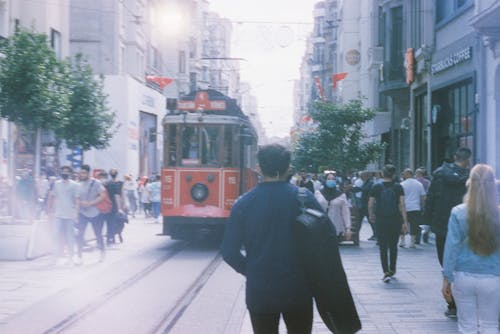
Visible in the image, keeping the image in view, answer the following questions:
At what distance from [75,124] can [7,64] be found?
849cm

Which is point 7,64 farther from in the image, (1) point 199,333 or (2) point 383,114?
→ (2) point 383,114

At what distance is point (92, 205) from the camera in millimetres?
15258

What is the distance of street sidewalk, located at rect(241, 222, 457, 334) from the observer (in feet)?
28.0

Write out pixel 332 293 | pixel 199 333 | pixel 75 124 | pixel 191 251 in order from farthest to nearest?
pixel 75 124 → pixel 191 251 → pixel 199 333 → pixel 332 293

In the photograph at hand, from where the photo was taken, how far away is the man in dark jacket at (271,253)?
4.73m

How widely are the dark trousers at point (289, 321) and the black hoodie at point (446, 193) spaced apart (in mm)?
4655

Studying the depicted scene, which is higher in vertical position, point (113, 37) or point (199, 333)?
point (113, 37)

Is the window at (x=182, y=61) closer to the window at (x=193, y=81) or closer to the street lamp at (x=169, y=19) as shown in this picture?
the street lamp at (x=169, y=19)

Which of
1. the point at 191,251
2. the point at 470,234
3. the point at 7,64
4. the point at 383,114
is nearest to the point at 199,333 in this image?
the point at 470,234

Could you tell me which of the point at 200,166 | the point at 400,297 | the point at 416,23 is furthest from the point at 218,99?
the point at 416,23

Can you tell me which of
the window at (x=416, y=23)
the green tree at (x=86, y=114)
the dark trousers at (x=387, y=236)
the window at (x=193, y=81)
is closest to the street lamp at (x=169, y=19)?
the window at (x=193, y=81)

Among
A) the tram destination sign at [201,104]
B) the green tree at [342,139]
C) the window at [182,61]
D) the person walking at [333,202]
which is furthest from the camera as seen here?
the window at [182,61]

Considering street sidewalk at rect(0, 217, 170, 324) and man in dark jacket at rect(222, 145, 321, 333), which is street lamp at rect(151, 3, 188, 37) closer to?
street sidewalk at rect(0, 217, 170, 324)

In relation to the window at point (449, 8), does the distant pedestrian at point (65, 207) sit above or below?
below
